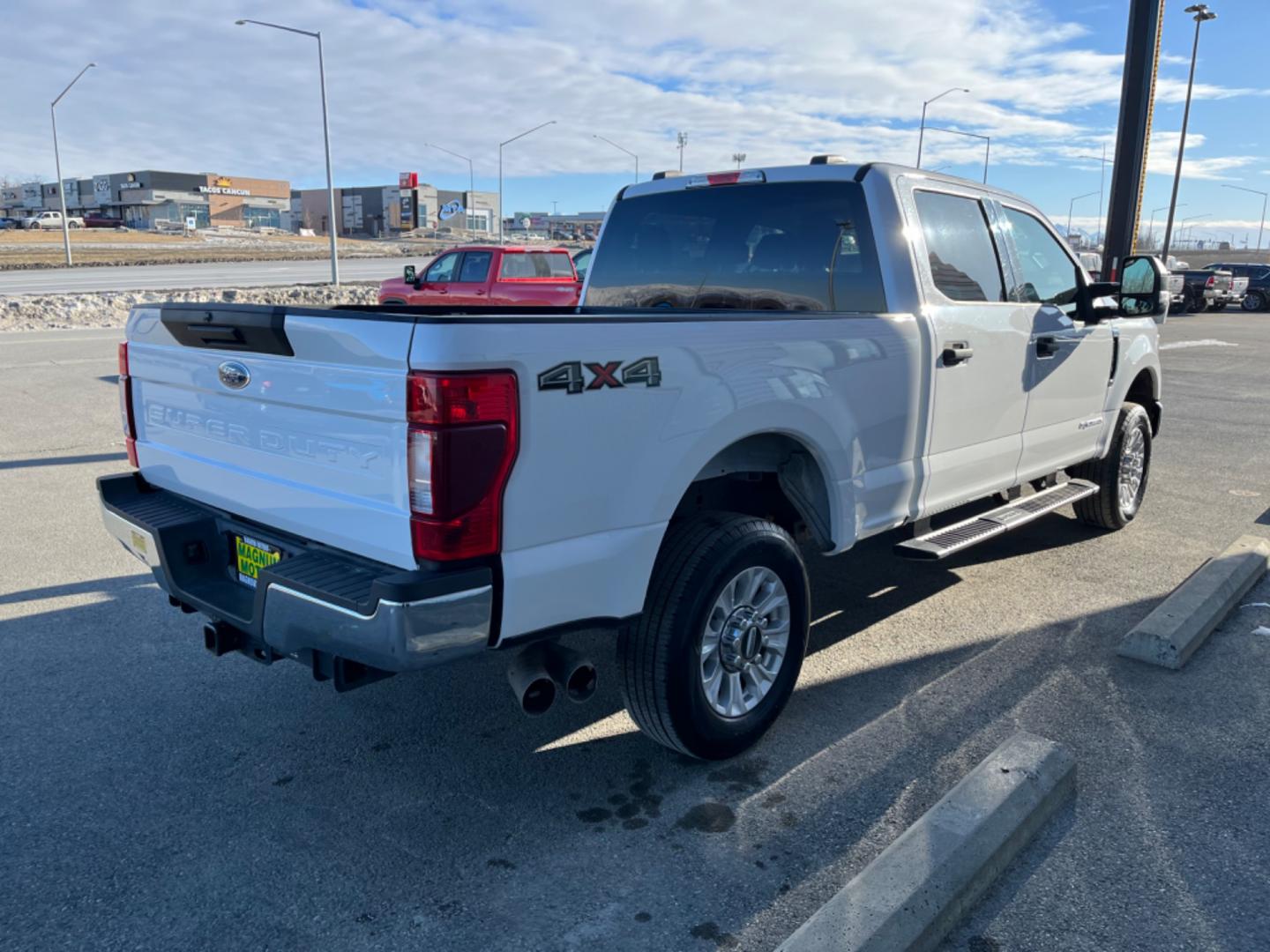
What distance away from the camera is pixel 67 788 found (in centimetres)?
336

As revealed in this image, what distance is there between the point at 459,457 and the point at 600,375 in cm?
50

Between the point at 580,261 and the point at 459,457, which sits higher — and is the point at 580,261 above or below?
above

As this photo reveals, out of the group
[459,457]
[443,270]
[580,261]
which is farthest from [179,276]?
[459,457]

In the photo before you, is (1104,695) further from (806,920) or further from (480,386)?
(480,386)

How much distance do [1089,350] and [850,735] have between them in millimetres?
3150

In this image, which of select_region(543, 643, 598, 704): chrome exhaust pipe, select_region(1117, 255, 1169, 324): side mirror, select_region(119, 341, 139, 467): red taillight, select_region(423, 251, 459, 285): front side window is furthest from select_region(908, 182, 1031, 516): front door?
select_region(423, 251, 459, 285): front side window

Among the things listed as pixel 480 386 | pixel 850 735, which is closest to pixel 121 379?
pixel 480 386

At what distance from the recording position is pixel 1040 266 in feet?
17.7

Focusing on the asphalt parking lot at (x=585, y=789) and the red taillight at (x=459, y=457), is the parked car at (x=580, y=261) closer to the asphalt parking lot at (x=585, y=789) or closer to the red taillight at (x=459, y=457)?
the asphalt parking lot at (x=585, y=789)

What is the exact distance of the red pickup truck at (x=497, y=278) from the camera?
17.0 meters

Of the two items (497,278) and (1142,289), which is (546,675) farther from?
(497,278)

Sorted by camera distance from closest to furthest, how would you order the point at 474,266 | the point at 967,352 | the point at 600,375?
1. the point at 600,375
2. the point at 967,352
3. the point at 474,266

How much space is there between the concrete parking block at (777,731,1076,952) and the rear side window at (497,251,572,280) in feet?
48.7

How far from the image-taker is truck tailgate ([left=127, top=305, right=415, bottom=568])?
2684 mm
